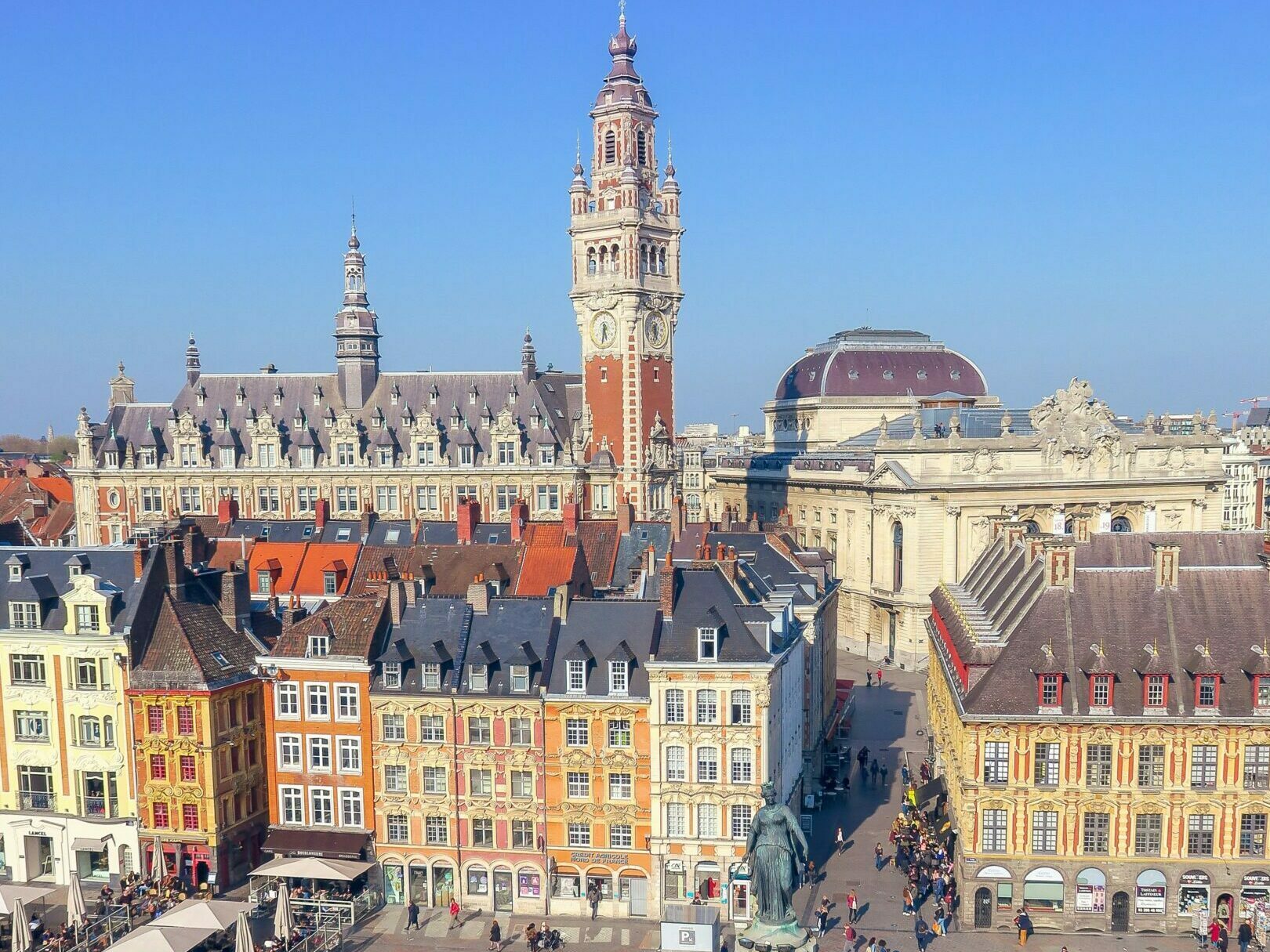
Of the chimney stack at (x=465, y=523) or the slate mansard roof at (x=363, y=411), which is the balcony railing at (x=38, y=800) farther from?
the slate mansard roof at (x=363, y=411)

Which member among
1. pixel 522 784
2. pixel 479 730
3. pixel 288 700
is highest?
pixel 288 700

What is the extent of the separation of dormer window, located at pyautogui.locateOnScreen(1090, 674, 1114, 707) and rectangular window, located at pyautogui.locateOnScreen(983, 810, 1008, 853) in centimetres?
531

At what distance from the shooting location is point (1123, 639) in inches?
1769

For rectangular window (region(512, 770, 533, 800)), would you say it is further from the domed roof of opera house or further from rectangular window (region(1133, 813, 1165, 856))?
the domed roof of opera house

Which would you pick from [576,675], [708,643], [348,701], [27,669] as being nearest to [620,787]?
[576,675]

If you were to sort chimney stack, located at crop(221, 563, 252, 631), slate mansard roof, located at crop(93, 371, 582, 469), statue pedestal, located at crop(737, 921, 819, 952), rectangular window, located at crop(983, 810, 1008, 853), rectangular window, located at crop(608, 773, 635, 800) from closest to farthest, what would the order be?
statue pedestal, located at crop(737, 921, 819, 952) < rectangular window, located at crop(983, 810, 1008, 853) < rectangular window, located at crop(608, 773, 635, 800) < chimney stack, located at crop(221, 563, 252, 631) < slate mansard roof, located at crop(93, 371, 582, 469)

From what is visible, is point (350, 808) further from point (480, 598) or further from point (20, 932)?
point (20, 932)

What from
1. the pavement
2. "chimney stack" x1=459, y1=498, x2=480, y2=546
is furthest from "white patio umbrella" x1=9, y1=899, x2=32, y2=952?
"chimney stack" x1=459, y1=498, x2=480, y2=546

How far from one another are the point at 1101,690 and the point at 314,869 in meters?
30.4

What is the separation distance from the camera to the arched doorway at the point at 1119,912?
1715 inches

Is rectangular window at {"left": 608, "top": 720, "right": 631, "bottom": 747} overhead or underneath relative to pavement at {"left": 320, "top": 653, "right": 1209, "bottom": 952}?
overhead

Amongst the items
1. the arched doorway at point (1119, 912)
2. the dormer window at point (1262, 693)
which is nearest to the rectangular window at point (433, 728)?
the arched doorway at point (1119, 912)

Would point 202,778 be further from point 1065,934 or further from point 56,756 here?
point 1065,934

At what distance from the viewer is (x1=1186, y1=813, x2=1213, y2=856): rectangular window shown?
43.1 metres
